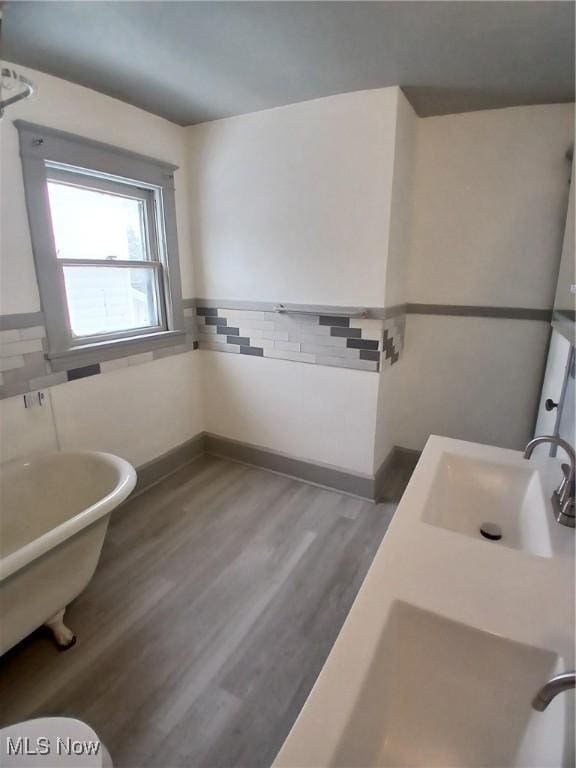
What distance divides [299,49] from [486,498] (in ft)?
5.97

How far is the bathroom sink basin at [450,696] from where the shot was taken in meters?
0.67

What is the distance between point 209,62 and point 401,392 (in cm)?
209

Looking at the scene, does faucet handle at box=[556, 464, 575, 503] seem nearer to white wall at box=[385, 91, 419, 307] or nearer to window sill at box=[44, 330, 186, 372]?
white wall at box=[385, 91, 419, 307]

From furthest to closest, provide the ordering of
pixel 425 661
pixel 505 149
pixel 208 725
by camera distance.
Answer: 1. pixel 505 149
2. pixel 208 725
3. pixel 425 661

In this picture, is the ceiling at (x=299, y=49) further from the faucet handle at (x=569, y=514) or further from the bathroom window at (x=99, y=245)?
the faucet handle at (x=569, y=514)

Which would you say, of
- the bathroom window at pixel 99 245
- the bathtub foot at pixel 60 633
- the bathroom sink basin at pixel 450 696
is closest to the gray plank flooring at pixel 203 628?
the bathtub foot at pixel 60 633

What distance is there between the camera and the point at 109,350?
2172 millimetres

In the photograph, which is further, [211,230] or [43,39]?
[211,230]

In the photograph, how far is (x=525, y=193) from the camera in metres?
2.09

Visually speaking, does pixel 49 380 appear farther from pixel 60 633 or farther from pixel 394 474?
pixel 394 474

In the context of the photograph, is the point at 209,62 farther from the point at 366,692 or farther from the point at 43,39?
the point at 366,692

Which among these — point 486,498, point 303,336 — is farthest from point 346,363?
point 486,498

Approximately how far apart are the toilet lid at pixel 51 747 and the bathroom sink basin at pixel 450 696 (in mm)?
A: 634

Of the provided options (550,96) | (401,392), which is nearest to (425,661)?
(401,392)
